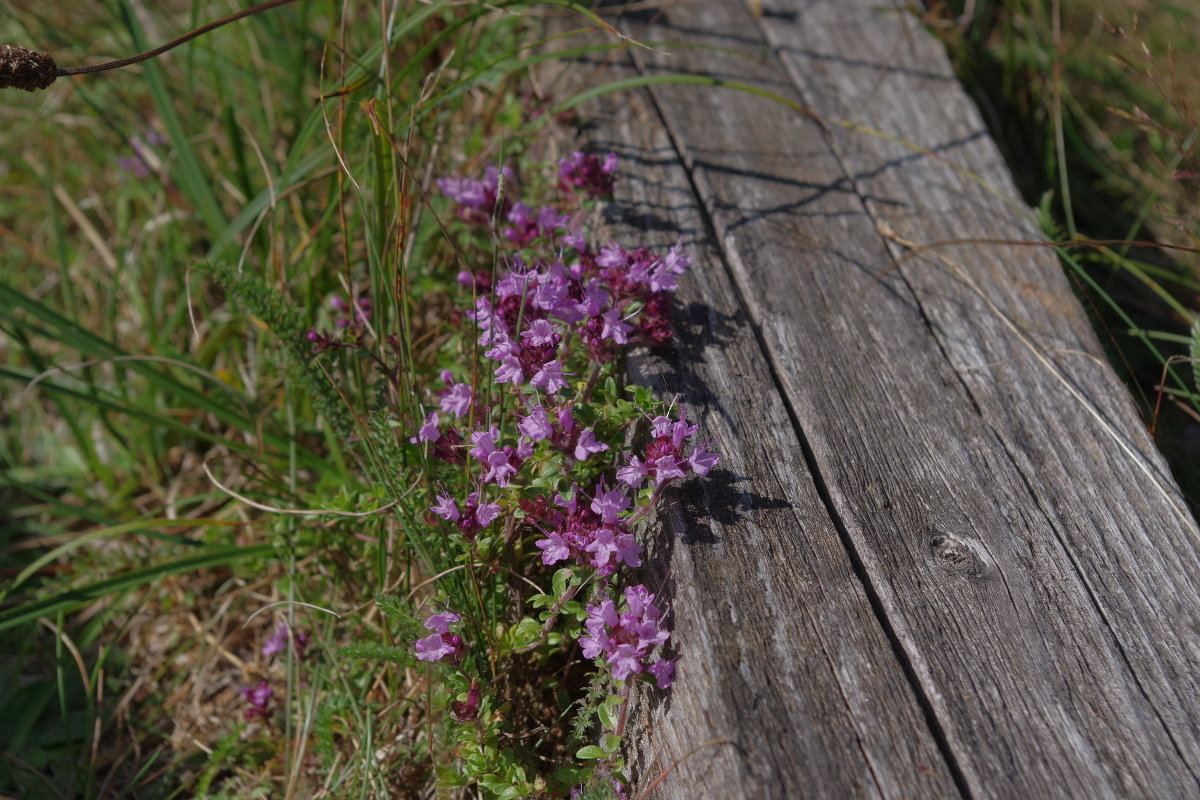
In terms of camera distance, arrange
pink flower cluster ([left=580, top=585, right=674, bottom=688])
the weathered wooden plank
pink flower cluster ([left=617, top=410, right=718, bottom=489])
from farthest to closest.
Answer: pink flower cluster ([left=617, top=410, right=718, bottom=489])
pink flower cluster ([left=580, top=585, right=674, bottom=688])
the weathered wooden plank

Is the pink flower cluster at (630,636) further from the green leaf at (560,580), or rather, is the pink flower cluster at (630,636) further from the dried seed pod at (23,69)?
the dried seed pod at (23,69)

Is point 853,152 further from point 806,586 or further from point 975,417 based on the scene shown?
point 806,586

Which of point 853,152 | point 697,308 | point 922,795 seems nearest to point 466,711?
point 922,795

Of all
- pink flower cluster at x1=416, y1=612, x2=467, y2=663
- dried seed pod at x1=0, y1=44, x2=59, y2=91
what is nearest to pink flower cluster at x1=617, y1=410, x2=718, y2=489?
pink flower cluster at x1=416, y1=612, x2=467, y2=663

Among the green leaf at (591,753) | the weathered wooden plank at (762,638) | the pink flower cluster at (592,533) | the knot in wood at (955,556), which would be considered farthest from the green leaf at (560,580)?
the knot in wood at (955,556)

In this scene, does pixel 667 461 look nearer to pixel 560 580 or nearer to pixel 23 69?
pixel 560 580

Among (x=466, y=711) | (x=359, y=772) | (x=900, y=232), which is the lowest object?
(x=359, y=772)

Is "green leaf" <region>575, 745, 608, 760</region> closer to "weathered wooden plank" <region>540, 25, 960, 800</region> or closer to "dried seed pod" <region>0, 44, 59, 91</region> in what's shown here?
"weathered wooden plank" <region>540, 25, 960, 800</region>
